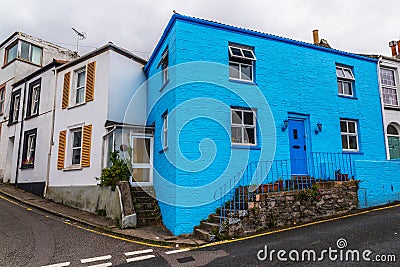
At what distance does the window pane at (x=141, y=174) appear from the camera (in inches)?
431

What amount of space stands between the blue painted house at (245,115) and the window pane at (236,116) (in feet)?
0.12

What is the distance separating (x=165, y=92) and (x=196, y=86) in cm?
151

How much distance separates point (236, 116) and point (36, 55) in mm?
16589

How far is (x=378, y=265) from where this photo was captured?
4.92 metres

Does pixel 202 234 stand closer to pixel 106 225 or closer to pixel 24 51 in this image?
pixel 106 225

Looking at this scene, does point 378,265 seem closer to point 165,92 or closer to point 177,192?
point 177,192

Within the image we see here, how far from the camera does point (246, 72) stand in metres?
10.3

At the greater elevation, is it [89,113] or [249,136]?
[89,113]

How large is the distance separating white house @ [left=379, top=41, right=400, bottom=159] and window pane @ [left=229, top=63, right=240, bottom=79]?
25.4 feet

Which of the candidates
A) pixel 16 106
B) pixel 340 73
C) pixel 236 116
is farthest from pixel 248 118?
pixel 16 106

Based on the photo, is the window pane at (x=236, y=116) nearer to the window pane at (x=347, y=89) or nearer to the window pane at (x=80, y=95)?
the window pane at (x=347, y=89)

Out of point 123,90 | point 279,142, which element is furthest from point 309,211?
point 123,90

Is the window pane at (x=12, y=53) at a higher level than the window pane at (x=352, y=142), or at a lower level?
higher

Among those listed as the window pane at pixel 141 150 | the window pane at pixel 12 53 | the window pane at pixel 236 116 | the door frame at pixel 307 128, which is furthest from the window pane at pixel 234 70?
the window pane at pixel 12 53
